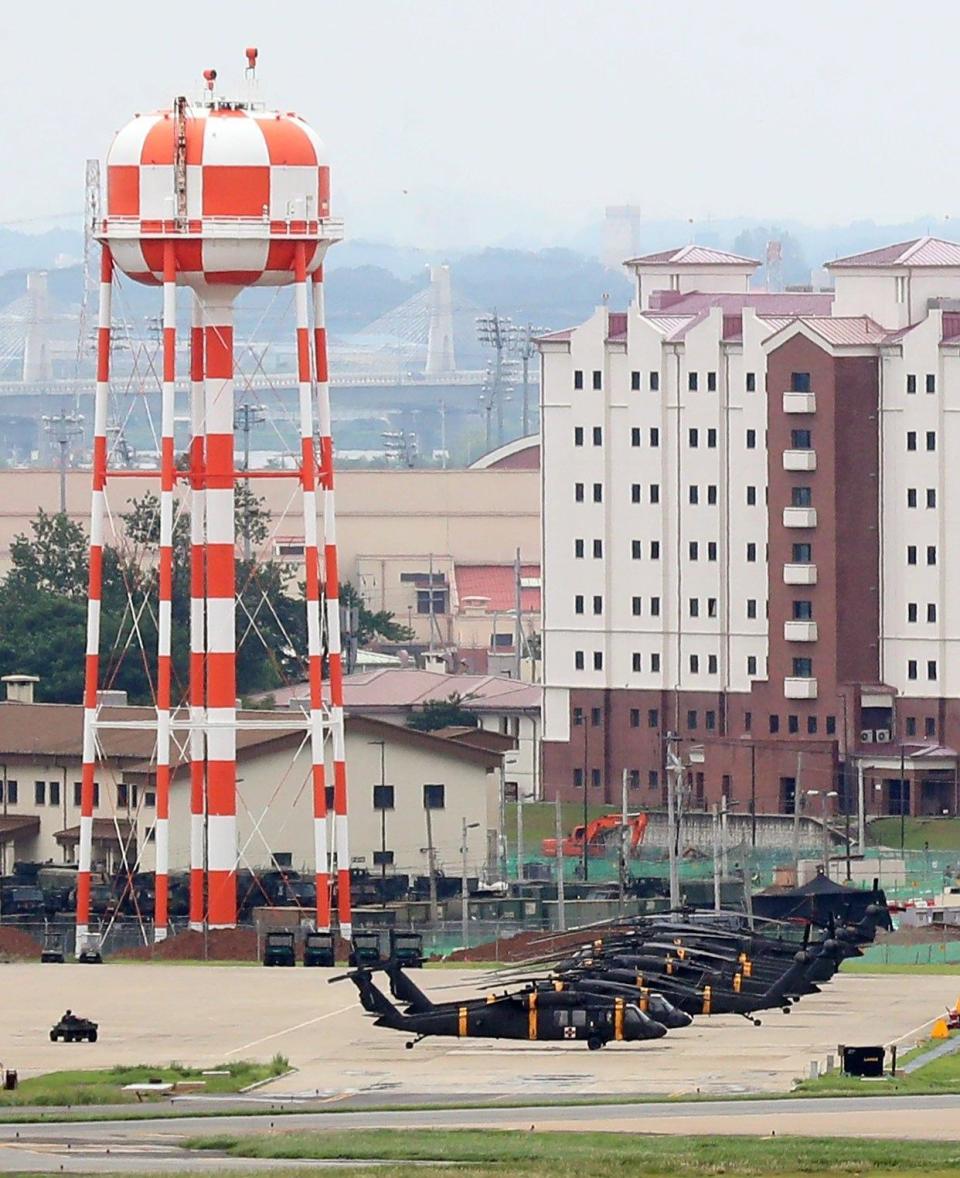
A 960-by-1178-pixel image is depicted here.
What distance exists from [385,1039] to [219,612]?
2326 centimetres

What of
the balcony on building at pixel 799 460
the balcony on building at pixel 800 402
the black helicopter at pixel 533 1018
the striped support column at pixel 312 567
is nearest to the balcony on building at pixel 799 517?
the balcony on building at pixel 799 460

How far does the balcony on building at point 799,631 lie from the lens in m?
173

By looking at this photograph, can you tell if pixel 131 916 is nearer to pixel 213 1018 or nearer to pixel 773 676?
pixel 213 1018

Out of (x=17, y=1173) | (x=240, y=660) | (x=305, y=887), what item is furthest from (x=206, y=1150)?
(x=240, y=660)

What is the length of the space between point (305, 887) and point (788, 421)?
1875 inches

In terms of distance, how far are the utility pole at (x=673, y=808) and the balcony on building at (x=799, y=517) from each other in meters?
9.75

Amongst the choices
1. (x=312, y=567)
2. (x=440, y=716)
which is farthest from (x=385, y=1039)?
(x=440, y=716)

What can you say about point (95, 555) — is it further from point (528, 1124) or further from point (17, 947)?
point (528, 1124)

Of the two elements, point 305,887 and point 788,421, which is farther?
point 788,421

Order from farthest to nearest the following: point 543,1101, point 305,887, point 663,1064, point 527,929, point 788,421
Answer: point 788,421
point 305,887
point 527,929
point 663,1064
point 543,1101

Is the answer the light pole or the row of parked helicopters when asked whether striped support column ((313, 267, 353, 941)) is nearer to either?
the light pole

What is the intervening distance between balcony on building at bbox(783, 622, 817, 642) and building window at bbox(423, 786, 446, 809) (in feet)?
113

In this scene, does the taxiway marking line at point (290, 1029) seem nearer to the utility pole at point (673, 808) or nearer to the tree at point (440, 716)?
the utility pole at point (673, 808)

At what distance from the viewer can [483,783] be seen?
143m
